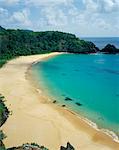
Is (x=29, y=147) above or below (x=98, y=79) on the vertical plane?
above

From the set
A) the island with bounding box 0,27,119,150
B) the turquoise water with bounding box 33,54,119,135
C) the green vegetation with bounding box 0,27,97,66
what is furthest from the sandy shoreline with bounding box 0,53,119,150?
the green vegetation with bounding box 0,27,97,66

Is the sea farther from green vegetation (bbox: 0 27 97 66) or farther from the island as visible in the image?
green vegetation (bbox: 0 27 97 66)

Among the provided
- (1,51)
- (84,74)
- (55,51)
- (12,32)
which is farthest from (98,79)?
(12,32)

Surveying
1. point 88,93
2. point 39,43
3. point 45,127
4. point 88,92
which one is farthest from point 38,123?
point 39,43

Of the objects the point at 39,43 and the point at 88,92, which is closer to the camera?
the point at 88,92

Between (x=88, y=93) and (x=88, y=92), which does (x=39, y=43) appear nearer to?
(x=88, y=92)

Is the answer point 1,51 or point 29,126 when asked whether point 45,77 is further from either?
point 1,51
